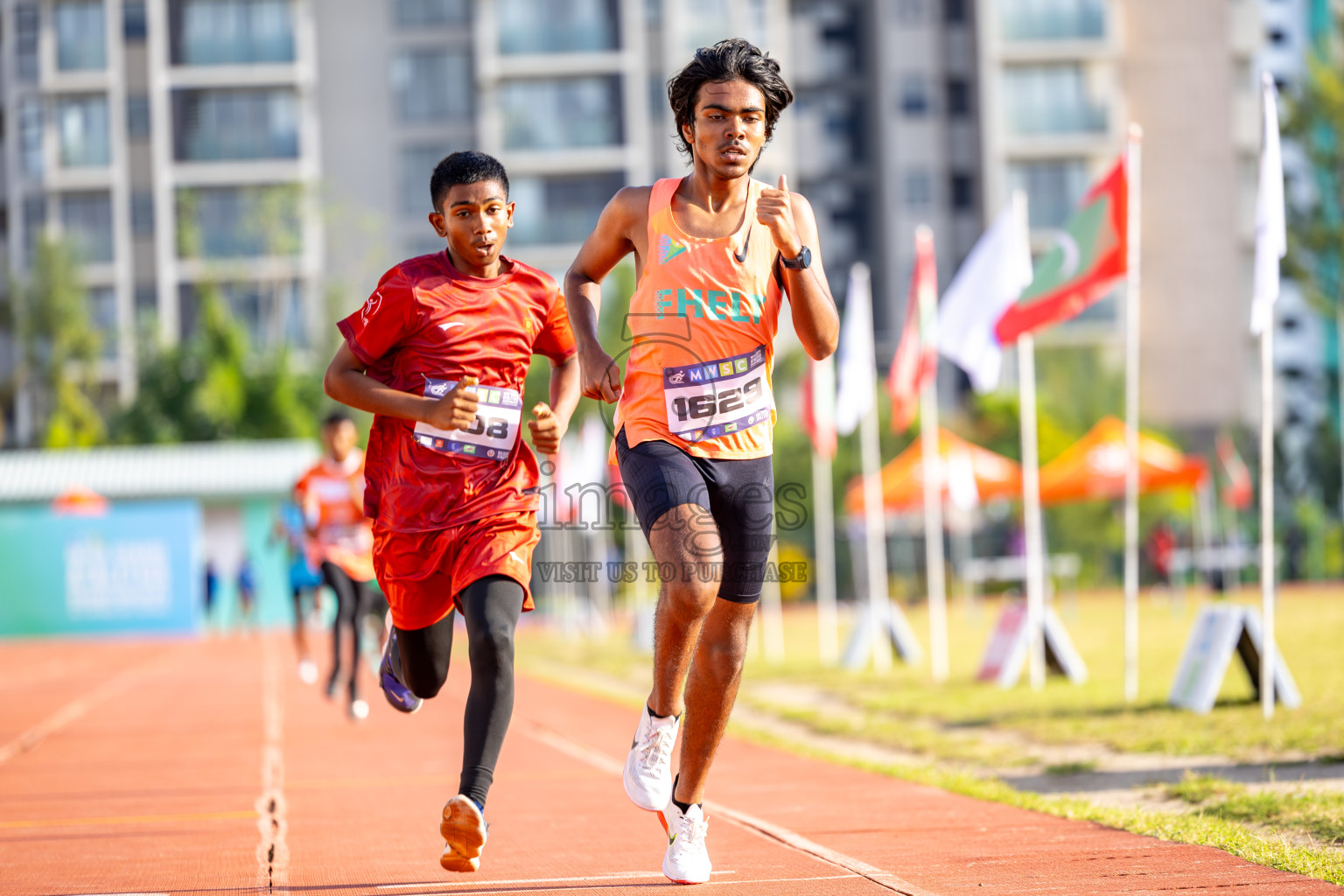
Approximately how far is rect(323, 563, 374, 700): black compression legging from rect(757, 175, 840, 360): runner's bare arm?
6791 millimetres

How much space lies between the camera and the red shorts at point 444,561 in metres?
4.93

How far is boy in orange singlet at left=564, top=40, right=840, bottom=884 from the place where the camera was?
15.7 ft

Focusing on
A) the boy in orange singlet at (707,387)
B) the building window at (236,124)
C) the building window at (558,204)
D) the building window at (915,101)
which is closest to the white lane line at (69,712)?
the boy in orange singlet at (707,387)

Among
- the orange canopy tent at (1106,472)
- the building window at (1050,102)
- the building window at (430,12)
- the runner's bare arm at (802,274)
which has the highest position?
the building window at (430,12)

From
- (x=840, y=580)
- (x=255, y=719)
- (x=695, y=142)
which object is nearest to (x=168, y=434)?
(x=840, y=580)

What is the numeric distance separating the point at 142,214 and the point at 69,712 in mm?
45517

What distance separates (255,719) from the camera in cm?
1252

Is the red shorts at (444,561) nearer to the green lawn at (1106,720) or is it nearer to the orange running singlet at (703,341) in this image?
the orange running singlet at (703,341)

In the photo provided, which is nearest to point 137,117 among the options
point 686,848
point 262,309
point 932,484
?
point 262,309

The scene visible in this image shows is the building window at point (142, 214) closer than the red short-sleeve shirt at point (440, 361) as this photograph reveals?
No

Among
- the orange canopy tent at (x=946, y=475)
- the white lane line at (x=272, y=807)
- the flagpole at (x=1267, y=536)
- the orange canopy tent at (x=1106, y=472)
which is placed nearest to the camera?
the white lane line at (x=272, y=807)

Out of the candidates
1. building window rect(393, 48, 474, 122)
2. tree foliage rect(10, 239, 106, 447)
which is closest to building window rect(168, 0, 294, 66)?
building window rect(393, 48, 474, 122)

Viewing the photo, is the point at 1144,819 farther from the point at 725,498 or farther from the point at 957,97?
the point at 957,97

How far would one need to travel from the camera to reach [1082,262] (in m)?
12.4
